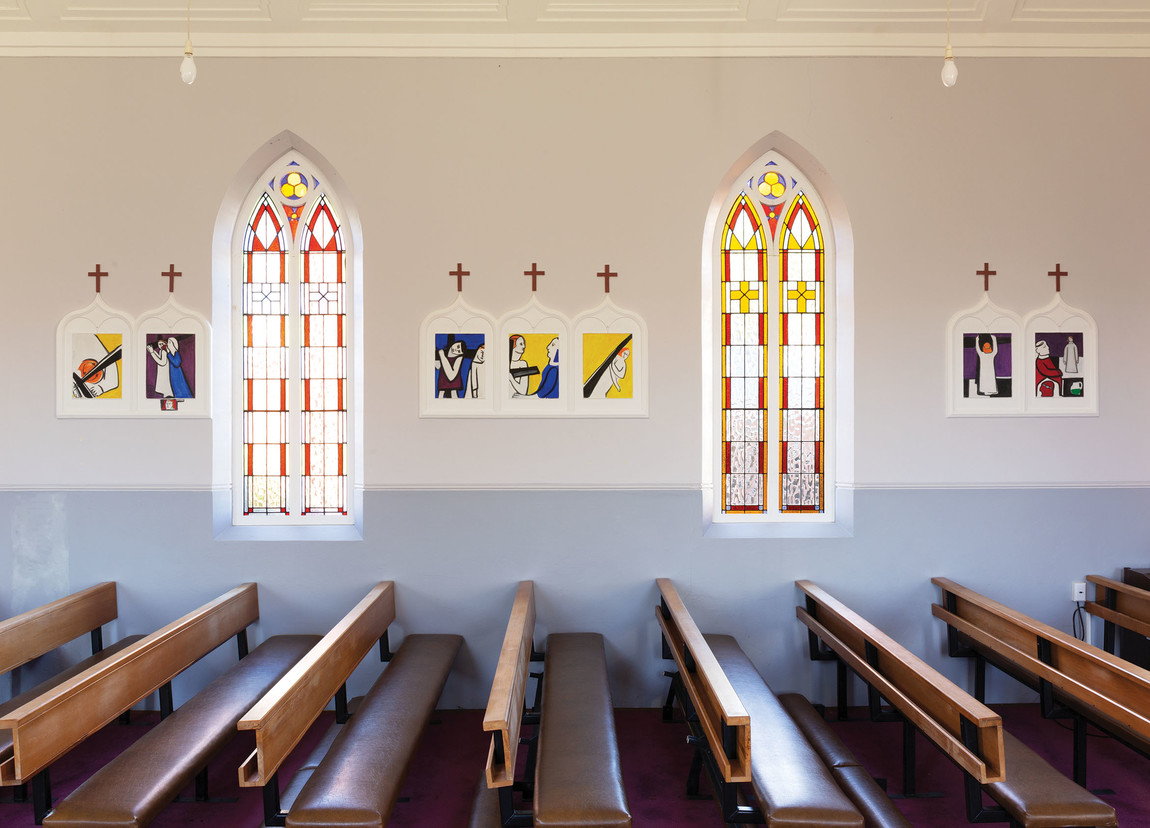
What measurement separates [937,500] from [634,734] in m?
2.45

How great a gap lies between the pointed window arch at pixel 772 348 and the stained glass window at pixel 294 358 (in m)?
2.60

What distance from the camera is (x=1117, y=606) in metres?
4.12

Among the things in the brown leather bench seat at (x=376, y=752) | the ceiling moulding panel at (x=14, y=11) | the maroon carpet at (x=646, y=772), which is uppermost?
the ceiling moulding panel at (x=14, y=11)

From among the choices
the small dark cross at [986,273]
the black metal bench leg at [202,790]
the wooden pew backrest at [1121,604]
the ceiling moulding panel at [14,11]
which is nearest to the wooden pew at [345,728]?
the black metal bench leg at [202,790]

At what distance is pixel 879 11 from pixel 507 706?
15.1 ft

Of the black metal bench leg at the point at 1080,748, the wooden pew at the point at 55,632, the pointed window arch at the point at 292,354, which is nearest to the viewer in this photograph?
the black metal bench leg at the point at 1080,748

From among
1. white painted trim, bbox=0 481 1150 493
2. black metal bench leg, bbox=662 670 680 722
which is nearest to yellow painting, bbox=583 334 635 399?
white painted trim, bbox=0 481 1150 493

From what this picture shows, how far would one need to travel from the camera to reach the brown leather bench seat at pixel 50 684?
9.18ft

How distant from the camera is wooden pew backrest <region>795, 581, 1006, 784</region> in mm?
2432

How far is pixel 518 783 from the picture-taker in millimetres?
3078

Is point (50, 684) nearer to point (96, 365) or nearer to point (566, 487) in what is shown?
point (96, 365)

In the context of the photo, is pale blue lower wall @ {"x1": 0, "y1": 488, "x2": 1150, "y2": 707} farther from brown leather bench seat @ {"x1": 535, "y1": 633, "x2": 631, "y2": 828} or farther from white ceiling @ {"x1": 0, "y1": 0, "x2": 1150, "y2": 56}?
white ceiling @ {"x1": 0, "y1": 0, "x2": 1150, "y2": 56}

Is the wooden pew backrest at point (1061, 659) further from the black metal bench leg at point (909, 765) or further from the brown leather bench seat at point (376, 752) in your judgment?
the brown leather bench seat at point (376, 752)

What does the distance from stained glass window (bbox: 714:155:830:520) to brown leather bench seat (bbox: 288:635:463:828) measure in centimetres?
224
